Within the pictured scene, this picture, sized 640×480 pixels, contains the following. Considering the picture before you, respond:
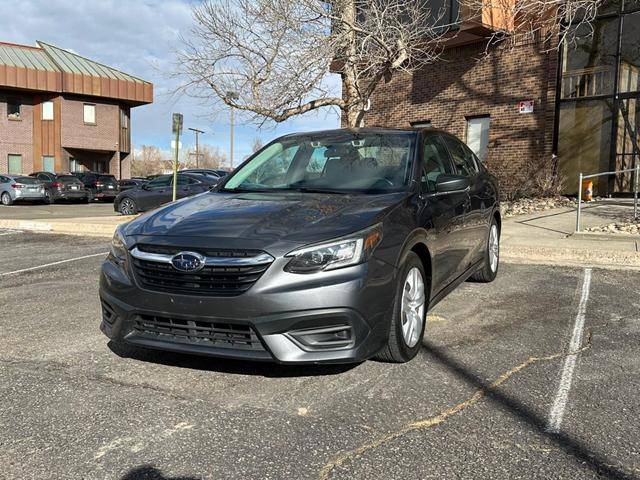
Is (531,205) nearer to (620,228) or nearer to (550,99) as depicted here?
(620,228)

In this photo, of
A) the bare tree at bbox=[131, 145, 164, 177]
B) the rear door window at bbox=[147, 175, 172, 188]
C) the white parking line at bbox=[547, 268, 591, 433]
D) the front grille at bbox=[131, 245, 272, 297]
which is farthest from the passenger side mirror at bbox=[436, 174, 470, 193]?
the bare tree at bbox=[131, 145, 164, 177]

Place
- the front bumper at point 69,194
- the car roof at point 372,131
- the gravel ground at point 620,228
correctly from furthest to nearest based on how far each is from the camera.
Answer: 1. the front bumper at point 69,194
2. the gravel ground at point 620,228
3. the car roof at point 372,131

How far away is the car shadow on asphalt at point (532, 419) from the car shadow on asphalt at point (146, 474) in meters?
1.73

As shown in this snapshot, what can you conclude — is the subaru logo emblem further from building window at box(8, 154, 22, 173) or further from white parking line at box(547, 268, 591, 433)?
building window at box(8, 154, 22, 173)

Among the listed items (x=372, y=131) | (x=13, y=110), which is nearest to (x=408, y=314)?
(x=372, y=131)

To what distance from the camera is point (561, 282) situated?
664 centimetres

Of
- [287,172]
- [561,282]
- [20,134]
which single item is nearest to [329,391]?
[287,172]

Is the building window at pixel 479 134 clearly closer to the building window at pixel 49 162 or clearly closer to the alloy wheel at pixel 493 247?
the alloy wheel at pixel 493 247

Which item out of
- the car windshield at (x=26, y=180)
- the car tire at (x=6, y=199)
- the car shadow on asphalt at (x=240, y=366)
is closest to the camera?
the car shadow on asphalt at (x=240, y=366)

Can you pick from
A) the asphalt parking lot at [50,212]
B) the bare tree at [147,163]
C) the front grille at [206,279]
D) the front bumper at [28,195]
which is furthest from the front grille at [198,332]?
the bare tree at [147,163]

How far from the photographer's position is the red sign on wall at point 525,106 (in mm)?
15567

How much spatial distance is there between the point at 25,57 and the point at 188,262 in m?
39.4

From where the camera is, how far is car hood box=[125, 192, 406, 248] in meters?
3.35

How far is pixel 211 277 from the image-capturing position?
10.7ft
